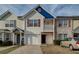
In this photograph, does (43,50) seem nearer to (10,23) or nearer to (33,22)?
(33,22)

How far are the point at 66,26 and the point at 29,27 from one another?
1315 millimetres

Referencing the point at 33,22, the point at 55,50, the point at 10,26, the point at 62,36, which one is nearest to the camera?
the point at 55,50

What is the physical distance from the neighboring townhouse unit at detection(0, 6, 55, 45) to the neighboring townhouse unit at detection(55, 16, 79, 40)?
0.18 meters

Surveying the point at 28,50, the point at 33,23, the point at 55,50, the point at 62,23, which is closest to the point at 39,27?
the point at 33,23

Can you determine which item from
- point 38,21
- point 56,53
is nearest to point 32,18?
point 38,21

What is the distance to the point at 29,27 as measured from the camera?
19578mm

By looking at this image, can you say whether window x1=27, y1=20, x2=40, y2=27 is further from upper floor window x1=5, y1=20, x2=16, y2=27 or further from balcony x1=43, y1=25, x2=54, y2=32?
upper floor window x1=5, y1=20, x2=16, y2=27

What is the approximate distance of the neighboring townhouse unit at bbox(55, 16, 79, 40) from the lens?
19281 mm

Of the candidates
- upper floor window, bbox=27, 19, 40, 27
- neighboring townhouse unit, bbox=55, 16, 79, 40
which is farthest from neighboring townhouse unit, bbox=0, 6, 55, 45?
neighboring townhouse unit, bbox=55, 16, 79, 40

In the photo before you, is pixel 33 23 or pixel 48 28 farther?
pixel 33 23

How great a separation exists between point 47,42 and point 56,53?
1.92 ft

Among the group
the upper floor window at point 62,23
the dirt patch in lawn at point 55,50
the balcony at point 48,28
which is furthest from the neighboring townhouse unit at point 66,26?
the dirt patch in lawn at point 55,50

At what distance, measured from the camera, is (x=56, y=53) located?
1912 cm
